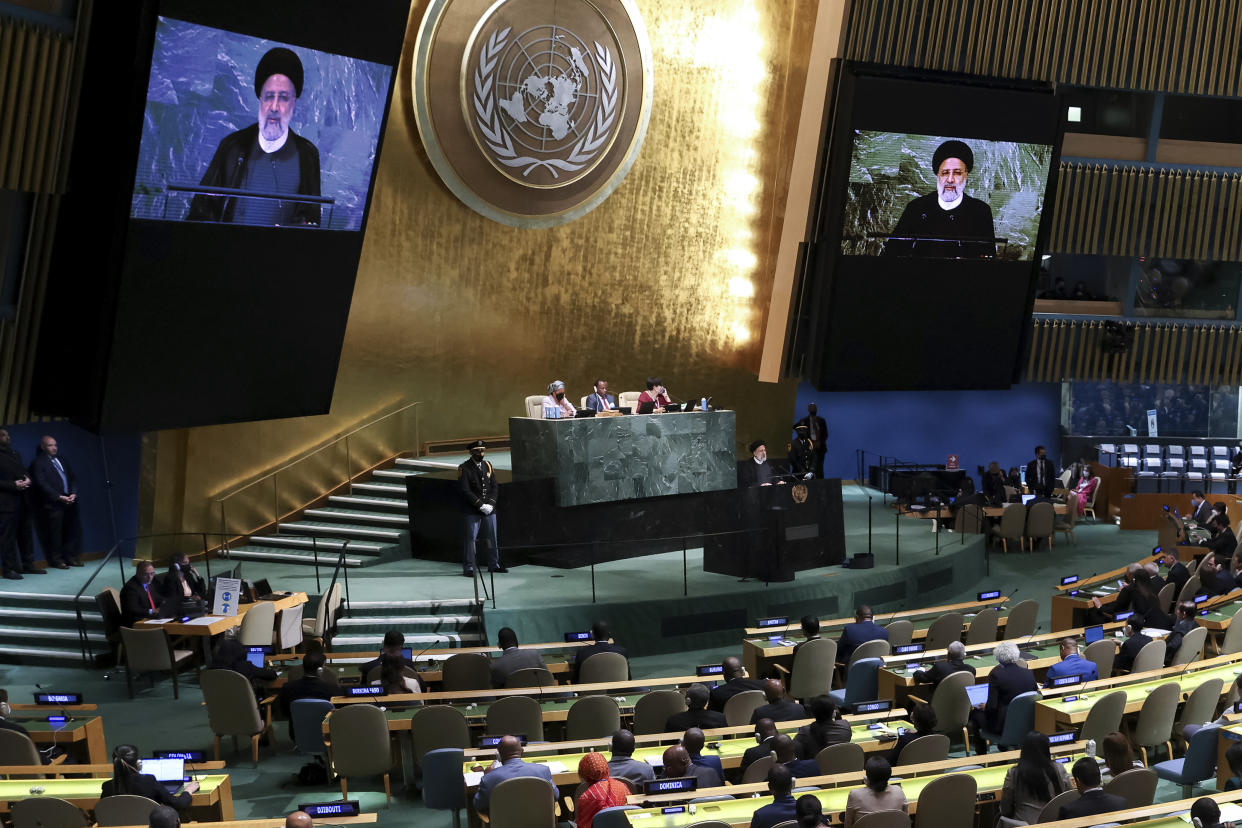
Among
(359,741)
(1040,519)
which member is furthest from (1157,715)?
(1040,519)

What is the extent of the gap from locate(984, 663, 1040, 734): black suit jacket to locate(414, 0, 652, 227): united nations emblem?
10.8 m

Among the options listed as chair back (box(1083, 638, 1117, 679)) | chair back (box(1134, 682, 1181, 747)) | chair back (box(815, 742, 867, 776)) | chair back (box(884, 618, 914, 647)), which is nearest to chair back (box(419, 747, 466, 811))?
chair back (box(815, 742, 867, 776))

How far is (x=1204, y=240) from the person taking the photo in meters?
22.9

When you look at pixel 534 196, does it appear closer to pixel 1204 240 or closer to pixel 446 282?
pixel 446 282

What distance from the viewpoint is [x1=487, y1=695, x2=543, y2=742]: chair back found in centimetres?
918

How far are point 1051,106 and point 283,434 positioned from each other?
38.1ft

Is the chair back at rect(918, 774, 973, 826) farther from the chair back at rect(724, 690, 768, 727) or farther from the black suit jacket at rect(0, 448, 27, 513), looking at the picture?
the black suit jacket at rect(0, 448, 27, 513)

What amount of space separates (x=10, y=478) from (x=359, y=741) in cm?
736

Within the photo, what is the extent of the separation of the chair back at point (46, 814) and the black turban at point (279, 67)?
764 centimetres

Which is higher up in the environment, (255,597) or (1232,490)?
(1232,490)

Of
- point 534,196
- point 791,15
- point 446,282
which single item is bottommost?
point 446,282

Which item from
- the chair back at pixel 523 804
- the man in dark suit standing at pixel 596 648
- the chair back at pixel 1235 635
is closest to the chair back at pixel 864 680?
the man in dark suit standing at pixel 596 648

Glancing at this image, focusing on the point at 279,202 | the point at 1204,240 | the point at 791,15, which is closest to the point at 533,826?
the point at 279,202

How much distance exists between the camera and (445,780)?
8.17m
